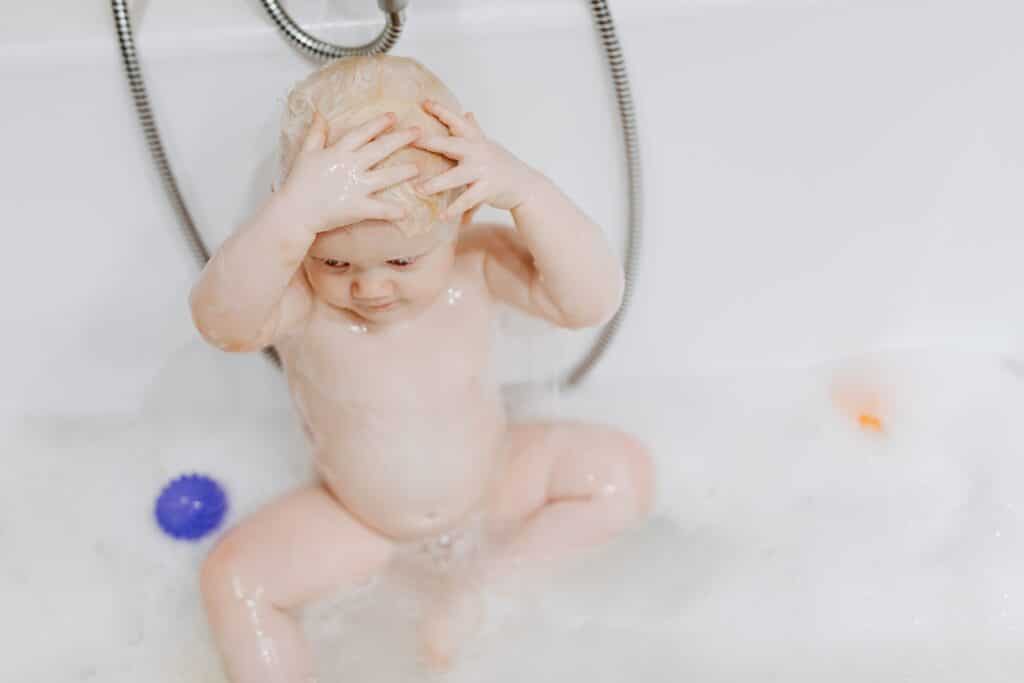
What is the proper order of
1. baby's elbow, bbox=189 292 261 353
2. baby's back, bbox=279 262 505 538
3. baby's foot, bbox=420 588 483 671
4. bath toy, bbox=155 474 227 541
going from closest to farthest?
baby's elbow, bbox=189 292 261 353, baby's back, bbox=279 262 505 538, baby's foot, bbox=420 588 483 671, bath toy, bbox=155 474 227 541

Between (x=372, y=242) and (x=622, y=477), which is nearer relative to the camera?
(x=372, y=242)

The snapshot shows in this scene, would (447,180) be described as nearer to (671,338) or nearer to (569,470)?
(569,470)

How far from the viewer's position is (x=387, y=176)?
78 cm

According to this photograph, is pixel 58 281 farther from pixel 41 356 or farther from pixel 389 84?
pixel 389 84

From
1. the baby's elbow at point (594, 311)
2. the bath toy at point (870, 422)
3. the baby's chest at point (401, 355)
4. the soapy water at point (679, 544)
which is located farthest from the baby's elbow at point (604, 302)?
the bath toy at point (870, 422)

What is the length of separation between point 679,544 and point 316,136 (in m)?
0.63

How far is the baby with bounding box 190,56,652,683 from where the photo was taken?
806 mm

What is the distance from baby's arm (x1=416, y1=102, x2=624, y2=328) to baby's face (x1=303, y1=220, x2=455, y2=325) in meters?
0.05

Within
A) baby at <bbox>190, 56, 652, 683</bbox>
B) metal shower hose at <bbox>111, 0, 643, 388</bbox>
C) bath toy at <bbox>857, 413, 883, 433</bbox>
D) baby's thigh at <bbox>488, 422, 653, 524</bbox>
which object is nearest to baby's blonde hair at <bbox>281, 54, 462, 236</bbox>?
baby at <bbox>190, 56, 652, 683</bbox>

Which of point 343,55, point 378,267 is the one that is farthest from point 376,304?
point 343,55

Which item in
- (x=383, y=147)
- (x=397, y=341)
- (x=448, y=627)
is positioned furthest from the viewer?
(x=448, y=627)

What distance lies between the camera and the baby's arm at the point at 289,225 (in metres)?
0.78

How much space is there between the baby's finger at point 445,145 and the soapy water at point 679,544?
1.69 ft

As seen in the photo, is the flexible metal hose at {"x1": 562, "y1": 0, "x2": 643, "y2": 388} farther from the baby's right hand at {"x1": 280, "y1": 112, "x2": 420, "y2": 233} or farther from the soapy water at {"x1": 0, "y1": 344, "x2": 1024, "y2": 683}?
the baby's right hand at {"x1": 280, "y1": 112, "x2": 420, "y2": 233}
